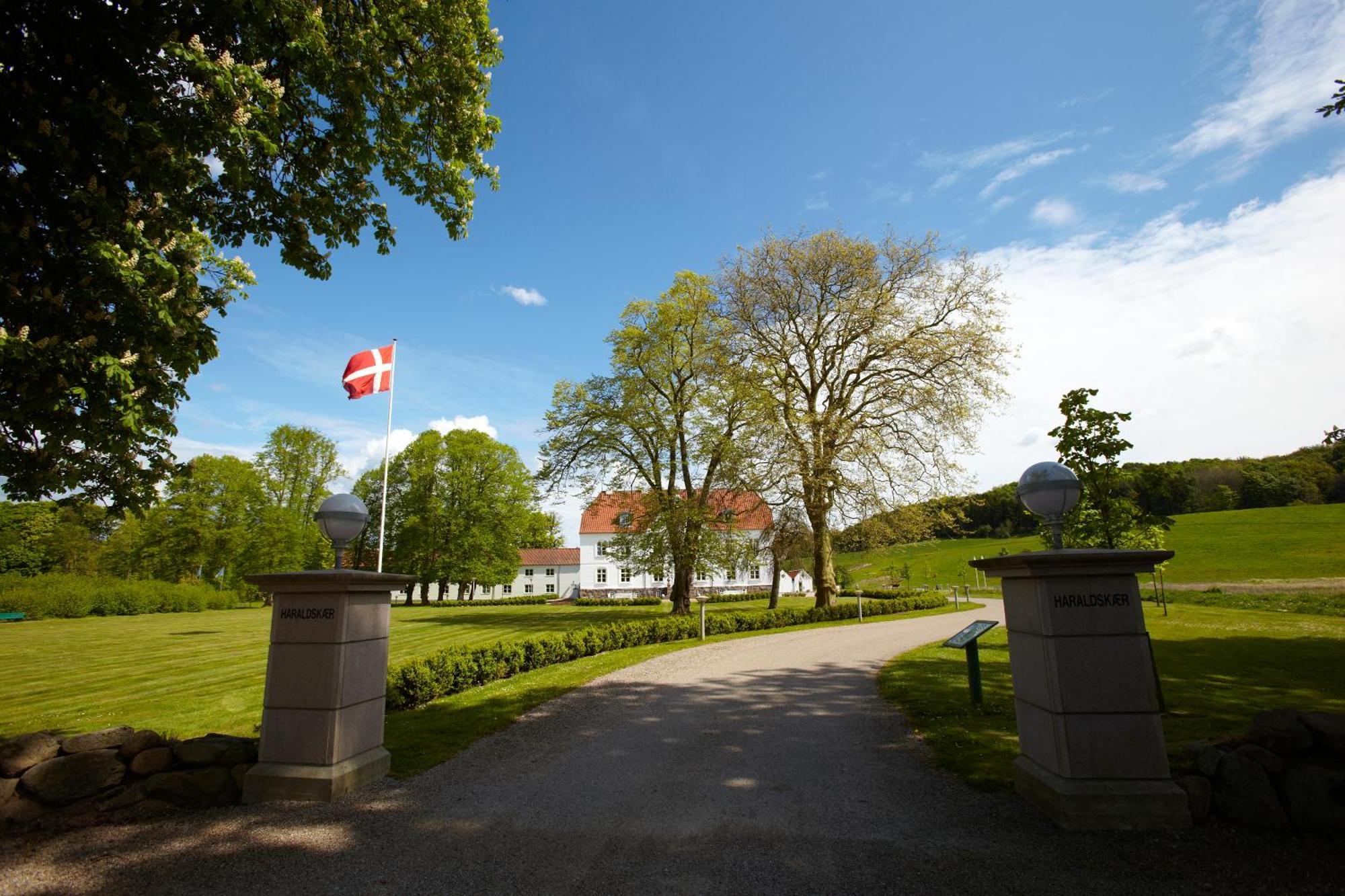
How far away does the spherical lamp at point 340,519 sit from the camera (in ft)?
20.9

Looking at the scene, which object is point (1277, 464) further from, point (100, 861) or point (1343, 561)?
point (100, 861)

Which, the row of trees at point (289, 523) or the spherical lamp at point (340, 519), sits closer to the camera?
the spherical lamp at point (340, 519)

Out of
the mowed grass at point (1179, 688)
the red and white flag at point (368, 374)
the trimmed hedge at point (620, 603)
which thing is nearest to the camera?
the mowed grass at point (1179, 688)

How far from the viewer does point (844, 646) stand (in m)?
16.4

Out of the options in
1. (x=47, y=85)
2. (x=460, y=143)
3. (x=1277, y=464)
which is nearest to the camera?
(x=47, y=85)

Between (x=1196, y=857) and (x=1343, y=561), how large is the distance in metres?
51.2

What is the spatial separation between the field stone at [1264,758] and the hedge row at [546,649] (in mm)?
10405

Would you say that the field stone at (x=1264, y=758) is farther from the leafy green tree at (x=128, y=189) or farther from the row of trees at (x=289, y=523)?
the row of trees at (x=289, y=523)

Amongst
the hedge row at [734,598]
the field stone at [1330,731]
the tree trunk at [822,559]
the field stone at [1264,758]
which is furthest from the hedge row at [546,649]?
the hedge row at [734,598]

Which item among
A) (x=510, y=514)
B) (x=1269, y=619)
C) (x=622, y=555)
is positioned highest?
(x=510, y=514)

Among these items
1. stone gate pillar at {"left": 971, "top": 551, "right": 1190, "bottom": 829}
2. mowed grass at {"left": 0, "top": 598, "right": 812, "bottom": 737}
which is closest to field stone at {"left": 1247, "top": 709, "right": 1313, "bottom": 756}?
stone gate pillar at {"left": 971, "top": 551, "right": 1190, "bottom": 829}

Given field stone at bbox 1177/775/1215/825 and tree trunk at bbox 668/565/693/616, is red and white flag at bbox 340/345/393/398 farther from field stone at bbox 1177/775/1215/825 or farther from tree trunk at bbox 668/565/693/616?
field stone at bbox 1177/775/1215/825

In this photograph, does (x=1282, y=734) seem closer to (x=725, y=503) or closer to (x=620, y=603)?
(x=725, y=503)

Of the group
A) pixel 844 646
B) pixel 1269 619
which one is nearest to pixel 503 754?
pixel 844 646
